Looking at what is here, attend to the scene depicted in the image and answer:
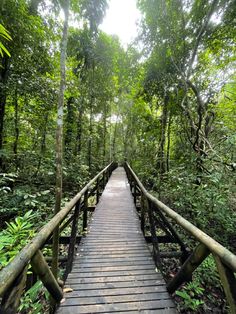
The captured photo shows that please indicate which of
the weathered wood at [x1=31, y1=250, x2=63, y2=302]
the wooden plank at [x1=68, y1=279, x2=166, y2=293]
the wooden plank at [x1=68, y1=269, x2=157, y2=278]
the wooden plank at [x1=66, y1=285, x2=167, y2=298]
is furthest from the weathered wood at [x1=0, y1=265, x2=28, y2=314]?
the wooden plank at [x1=68, y1=269, x2=157, y2=278]

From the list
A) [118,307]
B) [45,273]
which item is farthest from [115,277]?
[45,273]

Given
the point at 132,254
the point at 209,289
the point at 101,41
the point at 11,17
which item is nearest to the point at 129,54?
the point at 101,41

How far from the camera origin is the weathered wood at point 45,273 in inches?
56.0

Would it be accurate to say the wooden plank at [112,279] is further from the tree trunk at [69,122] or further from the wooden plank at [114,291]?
the tree trunk at [69,122]

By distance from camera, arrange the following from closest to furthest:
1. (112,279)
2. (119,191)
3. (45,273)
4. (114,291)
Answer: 1. (45,273)
2. (114,291)
3. (112,279)
4. (119,191)

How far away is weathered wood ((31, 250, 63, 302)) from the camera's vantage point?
1.42 meters

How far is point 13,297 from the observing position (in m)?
1.04

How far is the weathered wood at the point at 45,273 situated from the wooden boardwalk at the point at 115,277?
148 millimetres

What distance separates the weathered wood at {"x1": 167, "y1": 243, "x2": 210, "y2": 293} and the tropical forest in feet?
0.04

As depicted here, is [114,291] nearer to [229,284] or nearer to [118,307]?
[118,307]

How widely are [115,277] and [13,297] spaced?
5.17 ft

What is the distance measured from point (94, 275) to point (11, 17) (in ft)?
19.3

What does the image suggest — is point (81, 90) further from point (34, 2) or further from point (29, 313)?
point (29, 313)

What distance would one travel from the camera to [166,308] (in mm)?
1806
